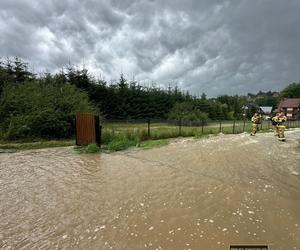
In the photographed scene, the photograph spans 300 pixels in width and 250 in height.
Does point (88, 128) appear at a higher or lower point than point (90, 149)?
higher

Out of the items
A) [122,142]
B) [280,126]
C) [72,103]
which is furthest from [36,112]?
[280,126]

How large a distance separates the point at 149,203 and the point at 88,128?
7.32 metres

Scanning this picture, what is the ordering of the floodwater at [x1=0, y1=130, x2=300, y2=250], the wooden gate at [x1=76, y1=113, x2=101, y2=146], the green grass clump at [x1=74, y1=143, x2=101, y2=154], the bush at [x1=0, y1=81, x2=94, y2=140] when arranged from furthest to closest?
the bush at [x1=0, y1=81, x2=94, y2=140]
the wooden gate at [x1=76, y1=113, x2=101, y2=146]
the green grass clump at [x1=74, y1=143, x2=101, y2=154]
the floodwater at [x1=0, y1=130, x2=300, y2=250]

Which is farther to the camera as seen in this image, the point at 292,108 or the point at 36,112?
the point at 292,108

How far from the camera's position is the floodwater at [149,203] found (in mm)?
3379

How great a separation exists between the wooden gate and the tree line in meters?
3.21

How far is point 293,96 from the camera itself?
7575 centimetres

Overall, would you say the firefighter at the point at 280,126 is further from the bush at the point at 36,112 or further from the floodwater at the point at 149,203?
the bush at the point at 36,112

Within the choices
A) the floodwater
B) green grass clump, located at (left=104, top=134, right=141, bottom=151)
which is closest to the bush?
green grass clump, located at (left=104, top=134, right=141, bottom=151)

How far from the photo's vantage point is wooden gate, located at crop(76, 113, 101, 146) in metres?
11.2

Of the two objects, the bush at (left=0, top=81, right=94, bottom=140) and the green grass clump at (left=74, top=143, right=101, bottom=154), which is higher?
the bush at (left=0, top=81, right=94, bottom=140)

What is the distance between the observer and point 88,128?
36.8ft

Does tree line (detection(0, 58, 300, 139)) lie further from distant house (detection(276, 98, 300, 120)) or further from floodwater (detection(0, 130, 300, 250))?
distant house (detection(276, 98, 300, 120))

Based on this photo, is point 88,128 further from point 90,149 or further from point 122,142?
point 122,142
